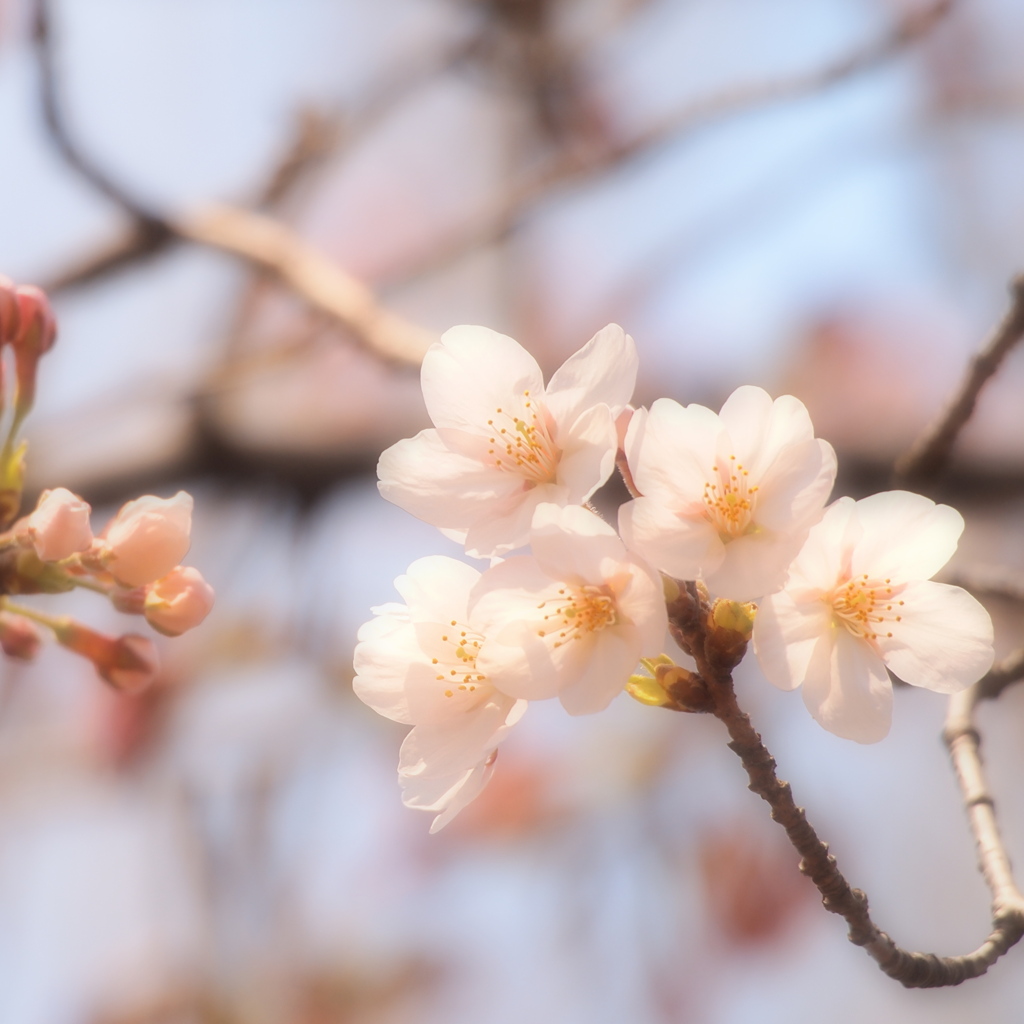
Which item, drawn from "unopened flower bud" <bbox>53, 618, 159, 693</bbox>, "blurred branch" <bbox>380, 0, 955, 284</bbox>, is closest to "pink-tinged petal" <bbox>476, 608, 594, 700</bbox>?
"unopened flower bud" <bbox>53, 618, 159, 693</bbox>

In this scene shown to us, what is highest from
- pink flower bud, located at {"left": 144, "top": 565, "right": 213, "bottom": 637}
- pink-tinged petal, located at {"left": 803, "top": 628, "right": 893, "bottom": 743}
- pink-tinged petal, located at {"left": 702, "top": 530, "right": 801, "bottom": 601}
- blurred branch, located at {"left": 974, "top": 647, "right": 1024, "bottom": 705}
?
pink-tinged petal, located at {"left": 702, "top": 530, "right": 801, "bottom": 601}

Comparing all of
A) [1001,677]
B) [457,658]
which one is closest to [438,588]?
[457,658]

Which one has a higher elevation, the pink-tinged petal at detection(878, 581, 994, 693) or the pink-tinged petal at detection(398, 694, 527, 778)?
the pink-tinged petal at detection(878, 581, 994, 693)

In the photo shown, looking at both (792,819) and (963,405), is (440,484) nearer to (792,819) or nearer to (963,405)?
(792,819)

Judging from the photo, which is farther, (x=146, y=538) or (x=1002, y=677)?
(x=1002, y=677)

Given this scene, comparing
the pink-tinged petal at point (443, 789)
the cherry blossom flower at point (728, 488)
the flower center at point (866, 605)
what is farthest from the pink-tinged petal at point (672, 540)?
the pink-tinged petal at point (443, 789)

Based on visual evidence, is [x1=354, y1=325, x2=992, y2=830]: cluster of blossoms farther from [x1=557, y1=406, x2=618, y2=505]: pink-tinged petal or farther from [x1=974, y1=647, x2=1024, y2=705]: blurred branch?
[x1=974, y1=647, x2=1024, y2=705]: blurred branch

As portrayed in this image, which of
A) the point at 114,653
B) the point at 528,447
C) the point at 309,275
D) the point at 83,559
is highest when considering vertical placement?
the point at 528,447
